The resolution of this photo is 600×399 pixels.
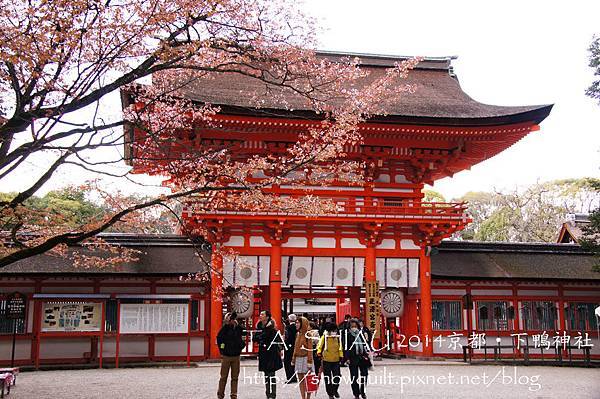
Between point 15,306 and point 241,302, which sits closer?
point 15,306

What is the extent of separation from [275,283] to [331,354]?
8.33 metres

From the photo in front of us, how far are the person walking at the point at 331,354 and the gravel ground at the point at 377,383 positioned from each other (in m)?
0.67

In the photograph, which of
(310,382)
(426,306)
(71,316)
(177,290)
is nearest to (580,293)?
(426,306)

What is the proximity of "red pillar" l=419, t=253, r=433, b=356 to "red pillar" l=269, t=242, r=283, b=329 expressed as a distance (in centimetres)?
454

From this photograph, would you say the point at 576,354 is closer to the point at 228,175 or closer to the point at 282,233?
the point at 282,233

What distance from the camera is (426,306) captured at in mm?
19828

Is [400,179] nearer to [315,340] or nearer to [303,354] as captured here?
[315,340]

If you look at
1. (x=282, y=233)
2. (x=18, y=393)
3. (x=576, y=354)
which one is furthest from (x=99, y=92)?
(x=576, y=354)

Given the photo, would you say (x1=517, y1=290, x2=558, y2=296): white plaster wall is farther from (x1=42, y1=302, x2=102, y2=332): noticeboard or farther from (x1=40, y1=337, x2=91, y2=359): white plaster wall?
(x1=40, y1=337, x2=91, y2=359): white plaster wall

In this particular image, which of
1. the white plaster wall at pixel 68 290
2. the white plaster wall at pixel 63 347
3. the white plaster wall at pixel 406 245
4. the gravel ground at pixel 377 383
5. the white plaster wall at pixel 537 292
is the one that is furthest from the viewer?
the white plaster wall at pixel 537 292

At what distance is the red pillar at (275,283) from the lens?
18703mm

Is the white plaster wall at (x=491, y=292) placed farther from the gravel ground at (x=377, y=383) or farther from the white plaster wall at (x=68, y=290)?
the white plaster wall at (x=68, y=290)

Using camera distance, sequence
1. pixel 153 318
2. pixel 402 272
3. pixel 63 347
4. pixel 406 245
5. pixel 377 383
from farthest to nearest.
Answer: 1. pixel 406 245
2. pixel 402 272
3. pixel 63 347
4. pixel 153 318
5. pixel 377 383

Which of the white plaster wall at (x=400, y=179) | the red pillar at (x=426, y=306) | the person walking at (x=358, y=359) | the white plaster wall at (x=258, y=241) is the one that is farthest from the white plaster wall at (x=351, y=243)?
the person walking at (x=358, y=359)
